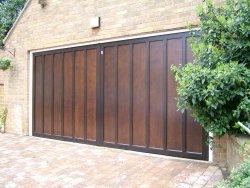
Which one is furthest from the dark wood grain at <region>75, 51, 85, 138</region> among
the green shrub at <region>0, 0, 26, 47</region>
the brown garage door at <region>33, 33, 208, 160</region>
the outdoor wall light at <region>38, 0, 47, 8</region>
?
the green shrub at <region>0, 0, 26, 47</region>

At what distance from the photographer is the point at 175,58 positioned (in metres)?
5.02

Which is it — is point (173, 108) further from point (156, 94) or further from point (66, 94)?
point (66, 94)

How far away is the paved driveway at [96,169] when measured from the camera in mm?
3693

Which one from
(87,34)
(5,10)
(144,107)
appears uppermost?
(5,10)

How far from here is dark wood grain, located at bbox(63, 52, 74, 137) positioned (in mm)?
6598

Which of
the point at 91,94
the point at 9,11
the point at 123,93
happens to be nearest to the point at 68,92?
the point at 91,94

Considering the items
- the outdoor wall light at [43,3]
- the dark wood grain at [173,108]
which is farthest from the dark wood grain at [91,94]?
the outdoor wall light at [43,3]

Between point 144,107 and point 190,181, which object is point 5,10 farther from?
point 190,181

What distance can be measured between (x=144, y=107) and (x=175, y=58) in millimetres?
1191

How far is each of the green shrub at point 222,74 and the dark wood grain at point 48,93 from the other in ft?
14.2

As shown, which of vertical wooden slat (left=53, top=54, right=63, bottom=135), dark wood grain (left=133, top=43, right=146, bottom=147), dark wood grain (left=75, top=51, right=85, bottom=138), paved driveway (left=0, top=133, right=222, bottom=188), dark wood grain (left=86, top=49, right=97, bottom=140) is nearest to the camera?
paved driveway (left=0, top=133, right=222, bottom=188)

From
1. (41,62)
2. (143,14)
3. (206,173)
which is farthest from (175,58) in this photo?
(41,62)

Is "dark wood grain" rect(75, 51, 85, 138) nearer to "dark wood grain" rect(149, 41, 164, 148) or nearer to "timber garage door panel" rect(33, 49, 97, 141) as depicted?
"timber garage door panel" rect(33, 49, 97, 141)

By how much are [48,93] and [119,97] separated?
8.06 feet
